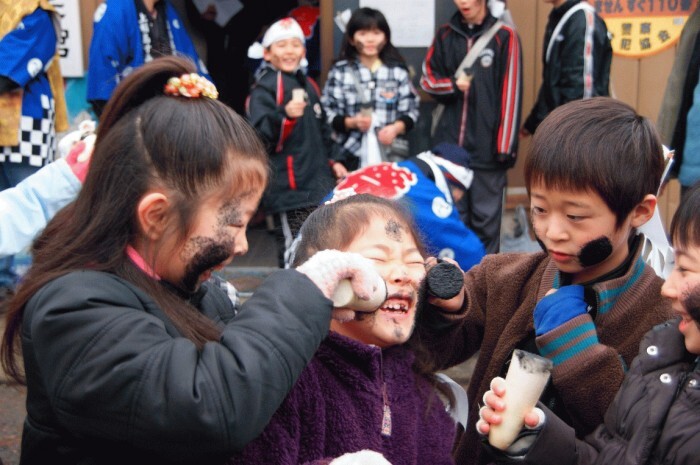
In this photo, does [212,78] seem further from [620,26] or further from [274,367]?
[274,367]

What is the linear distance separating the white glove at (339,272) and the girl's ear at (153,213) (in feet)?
0.93

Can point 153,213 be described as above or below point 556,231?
above

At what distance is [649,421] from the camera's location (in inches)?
70.5

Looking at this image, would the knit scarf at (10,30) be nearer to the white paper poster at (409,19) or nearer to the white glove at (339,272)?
the white paper poster at (409,19)

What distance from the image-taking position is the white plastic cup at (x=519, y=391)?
177 cm

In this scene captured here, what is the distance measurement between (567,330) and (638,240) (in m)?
0.39

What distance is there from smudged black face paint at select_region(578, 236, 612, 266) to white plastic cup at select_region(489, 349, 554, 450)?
0.39 m

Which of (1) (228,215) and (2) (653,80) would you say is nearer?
(1) (228,215)

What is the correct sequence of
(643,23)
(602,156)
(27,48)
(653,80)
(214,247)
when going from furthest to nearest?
(653,80) → (643,23) → (27,48) → (602,156) → (214,247)

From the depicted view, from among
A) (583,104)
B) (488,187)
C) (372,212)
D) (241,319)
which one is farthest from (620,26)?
(241,319)

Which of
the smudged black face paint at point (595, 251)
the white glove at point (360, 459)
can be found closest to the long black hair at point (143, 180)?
the white glove at point (360, 459)

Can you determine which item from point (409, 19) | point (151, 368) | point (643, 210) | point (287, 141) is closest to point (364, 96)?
point (287, 141)

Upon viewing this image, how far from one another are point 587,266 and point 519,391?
1.55 ft

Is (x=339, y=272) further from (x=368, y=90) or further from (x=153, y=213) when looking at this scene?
(x=368, y=90)
